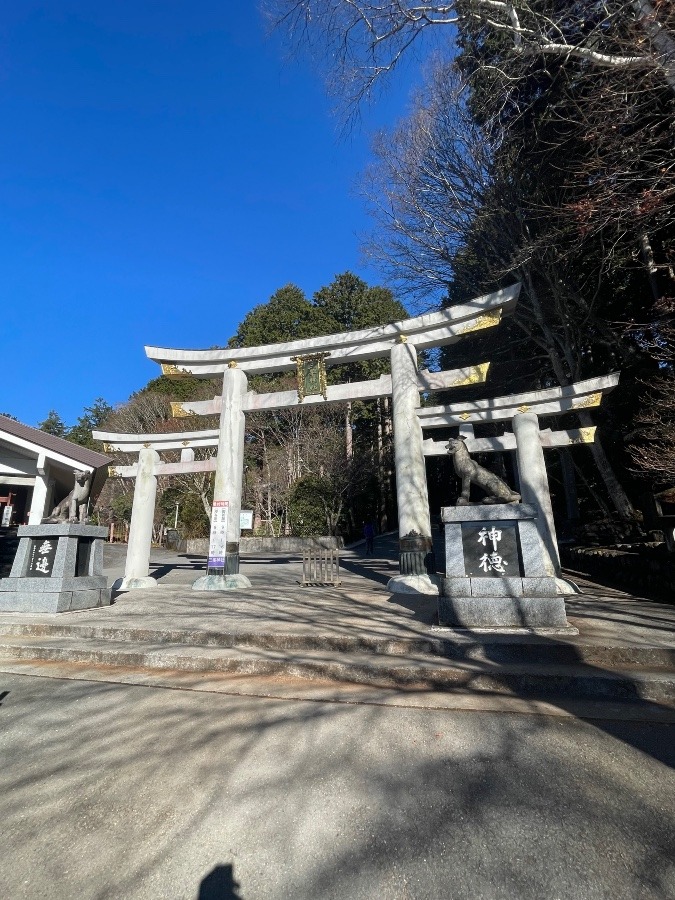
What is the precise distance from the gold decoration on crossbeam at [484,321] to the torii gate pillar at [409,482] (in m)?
1.29

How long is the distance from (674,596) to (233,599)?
25.8ft

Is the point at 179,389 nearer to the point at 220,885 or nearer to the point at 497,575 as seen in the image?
the point at 497,575

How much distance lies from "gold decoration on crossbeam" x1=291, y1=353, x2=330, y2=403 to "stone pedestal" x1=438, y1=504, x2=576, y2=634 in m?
5.46

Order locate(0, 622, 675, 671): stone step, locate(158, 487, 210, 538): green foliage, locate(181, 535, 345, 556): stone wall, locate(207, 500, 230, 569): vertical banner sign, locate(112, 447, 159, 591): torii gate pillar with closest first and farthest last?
locate(0, 622, 675, 671): stone step
locate(207, 500, 230, 569): vertical banner sign
locate(112, 447, 159, 591): torii gate pillar
locate(181, 535, 345, 556): stone wall
locate(158, 487, 210, 538): green foliage

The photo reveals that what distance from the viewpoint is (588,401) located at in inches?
350

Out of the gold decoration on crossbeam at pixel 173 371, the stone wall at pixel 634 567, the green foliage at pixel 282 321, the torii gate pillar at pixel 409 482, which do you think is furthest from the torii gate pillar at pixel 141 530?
the green foliage at pixel 282 321

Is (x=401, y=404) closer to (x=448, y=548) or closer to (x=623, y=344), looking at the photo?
(x=448, y=548)

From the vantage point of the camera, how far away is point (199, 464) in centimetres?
1096

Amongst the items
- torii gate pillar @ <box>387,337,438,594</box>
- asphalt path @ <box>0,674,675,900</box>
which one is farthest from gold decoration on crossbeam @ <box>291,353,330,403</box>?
asphalt path @ <box>0,674,675,900</box>

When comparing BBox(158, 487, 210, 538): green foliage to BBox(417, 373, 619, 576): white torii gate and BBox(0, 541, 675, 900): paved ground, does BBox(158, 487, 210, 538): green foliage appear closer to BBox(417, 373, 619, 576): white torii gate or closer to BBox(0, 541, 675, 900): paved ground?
BBox(417, 373, 619, 576): white torii gate

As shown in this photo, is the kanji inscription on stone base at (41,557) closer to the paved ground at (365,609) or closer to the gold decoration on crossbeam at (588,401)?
the paved ground at (365,609)

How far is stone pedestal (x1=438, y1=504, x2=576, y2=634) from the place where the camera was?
15.7 feet

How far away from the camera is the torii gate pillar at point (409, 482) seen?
26.0 feet

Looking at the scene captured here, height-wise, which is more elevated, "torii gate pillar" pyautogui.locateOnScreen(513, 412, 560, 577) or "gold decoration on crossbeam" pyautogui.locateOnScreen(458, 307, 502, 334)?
"gold decoration on crossbeam" pyautogui.locateOnScreen(458, 307, 502, 334)
